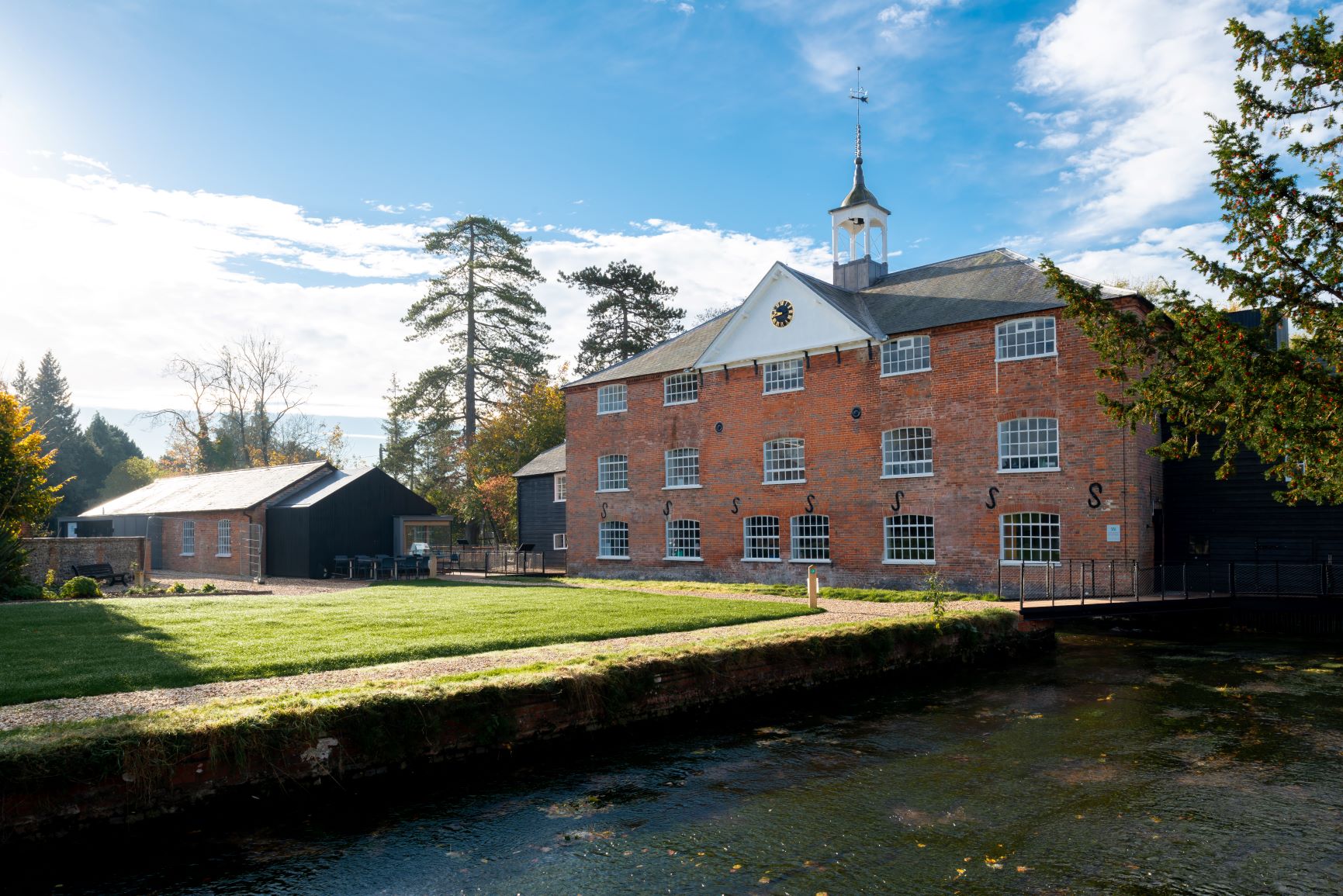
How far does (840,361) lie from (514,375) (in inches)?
1122

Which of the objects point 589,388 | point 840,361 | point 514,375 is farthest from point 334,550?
point 514,375

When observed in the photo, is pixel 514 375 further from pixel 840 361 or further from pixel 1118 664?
pixel 1118 664

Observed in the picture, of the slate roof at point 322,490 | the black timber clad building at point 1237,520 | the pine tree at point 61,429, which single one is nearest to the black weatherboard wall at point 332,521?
the slate roof at point 322,490

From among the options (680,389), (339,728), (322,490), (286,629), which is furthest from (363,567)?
(339,728)

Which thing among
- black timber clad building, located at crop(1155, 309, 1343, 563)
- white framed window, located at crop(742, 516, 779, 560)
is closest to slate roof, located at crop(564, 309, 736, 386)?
white framed window, located at crop(742, 516, 779, 560)

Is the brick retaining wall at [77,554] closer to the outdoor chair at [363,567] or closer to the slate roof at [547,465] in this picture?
the outdoor chair at [363,567]

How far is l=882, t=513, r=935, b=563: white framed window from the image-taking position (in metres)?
20.7

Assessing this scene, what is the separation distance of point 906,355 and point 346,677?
16.0m

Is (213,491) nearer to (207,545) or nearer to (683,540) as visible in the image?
(207,545)

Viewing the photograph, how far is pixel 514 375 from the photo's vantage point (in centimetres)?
4775

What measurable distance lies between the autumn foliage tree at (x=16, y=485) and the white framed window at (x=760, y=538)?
55.0ft

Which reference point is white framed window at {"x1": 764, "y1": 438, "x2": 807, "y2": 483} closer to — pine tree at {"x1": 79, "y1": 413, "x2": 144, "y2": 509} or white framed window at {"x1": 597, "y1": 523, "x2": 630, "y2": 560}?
white framed window at {"x1": 597, "y1": 523, "x2": 630, "y2": 560}

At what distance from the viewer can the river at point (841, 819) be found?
5.79 meters

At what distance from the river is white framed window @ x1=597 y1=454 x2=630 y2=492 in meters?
17.3
